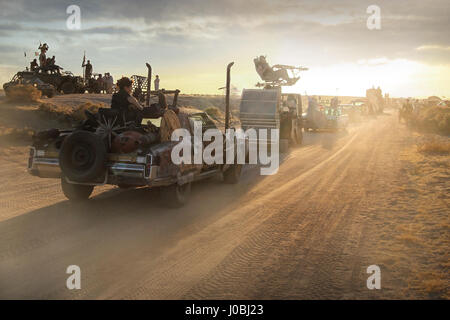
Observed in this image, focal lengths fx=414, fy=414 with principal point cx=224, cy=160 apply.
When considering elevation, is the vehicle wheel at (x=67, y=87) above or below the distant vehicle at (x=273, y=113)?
above

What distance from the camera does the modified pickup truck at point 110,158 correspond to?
6492mm

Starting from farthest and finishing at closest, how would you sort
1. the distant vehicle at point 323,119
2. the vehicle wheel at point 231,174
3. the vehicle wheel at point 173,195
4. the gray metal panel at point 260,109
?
the distant vehicle at point 323,119 → the gray metal panel at point 260,109 → the vehicle wheel at point 231,174 → the vehicle wheel at point 173,195

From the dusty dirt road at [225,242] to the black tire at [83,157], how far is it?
0.75 meters

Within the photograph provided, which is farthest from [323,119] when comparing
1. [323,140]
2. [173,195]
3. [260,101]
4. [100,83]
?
[173,195]

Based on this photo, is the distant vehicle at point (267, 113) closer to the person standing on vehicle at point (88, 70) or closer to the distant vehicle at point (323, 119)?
the distant vehicle at point (323, 119)

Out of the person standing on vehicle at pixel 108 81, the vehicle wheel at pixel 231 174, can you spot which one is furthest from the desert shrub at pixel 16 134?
the person standing on vehicle at pixel 108 81

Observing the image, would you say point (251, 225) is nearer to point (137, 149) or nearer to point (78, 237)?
point (137, 149)

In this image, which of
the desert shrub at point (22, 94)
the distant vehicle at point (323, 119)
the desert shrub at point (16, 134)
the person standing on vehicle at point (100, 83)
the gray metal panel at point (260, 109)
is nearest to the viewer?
the desert shrub at point (16, 134)

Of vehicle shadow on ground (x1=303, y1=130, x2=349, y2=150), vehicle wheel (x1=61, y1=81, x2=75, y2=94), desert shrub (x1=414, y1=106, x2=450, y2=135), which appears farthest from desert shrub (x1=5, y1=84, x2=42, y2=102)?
desert shrub (x1=414, y1=106, x2=450, y2=135)

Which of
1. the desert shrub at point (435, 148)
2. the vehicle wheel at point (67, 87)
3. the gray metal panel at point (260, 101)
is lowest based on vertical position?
Answer: the desert shrub at point (435, 148)

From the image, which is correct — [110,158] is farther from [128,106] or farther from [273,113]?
[273,113]

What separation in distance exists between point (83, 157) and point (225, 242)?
105 inches
